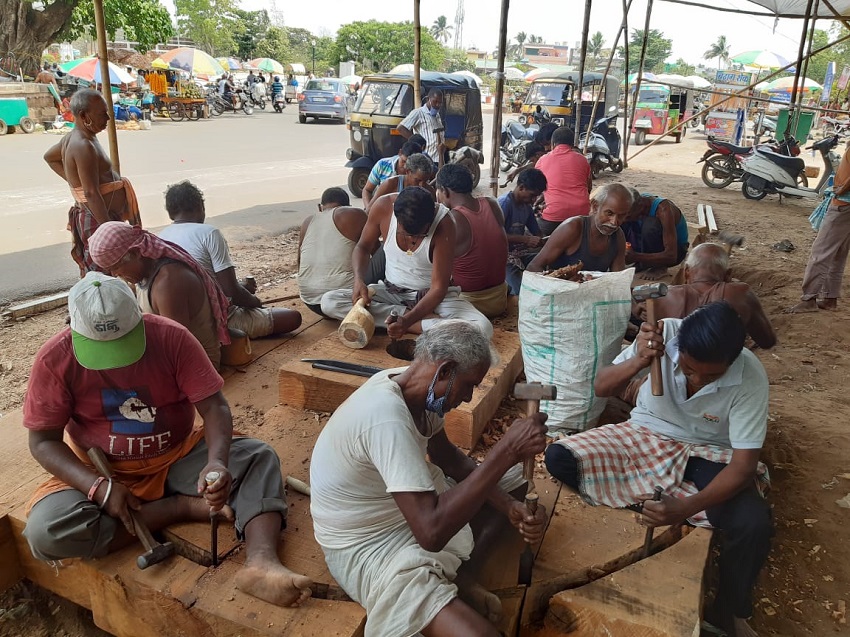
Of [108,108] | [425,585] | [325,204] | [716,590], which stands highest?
[108,108]

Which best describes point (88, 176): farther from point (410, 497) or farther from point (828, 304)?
point (828, 304)

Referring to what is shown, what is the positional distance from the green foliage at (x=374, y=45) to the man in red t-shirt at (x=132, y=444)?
147ft

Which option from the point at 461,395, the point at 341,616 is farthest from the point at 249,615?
the point at 461,395

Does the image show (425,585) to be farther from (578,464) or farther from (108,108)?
(108,108)

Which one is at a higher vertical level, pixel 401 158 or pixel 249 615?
pixel 401 158

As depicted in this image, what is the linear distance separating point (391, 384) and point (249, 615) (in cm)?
79

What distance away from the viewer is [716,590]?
2.48 m

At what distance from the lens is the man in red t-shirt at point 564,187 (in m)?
5.86

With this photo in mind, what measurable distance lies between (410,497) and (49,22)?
22993 mm

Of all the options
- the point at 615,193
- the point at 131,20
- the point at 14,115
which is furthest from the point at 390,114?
the point at 131,20

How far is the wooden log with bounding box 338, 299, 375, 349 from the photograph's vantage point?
131 inches

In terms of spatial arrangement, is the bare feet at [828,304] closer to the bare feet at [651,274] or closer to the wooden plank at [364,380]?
the bare feet at [651,274]

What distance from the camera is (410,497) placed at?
5.34 ft

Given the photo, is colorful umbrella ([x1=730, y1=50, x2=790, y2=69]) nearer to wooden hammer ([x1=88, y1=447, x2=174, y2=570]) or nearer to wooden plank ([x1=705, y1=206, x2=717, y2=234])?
wooden plank ([x1=705, y1=206, x2=717, y2=234])
